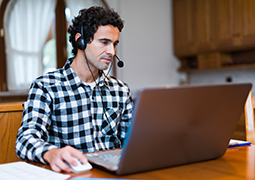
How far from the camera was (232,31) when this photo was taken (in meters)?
3.77

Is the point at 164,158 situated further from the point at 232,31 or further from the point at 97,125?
the point at 232,31

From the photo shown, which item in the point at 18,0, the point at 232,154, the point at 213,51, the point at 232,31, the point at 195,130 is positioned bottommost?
the point at 232,154

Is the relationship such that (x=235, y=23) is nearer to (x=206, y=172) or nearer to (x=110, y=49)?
(x=110, y=49)

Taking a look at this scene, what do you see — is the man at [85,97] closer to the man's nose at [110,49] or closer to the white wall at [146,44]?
the man's nose at [110,49]

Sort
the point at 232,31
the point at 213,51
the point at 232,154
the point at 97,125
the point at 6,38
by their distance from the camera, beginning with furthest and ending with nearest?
the point at 213,51, the point at 232,31, the point at 6,38, the point at 97,125, the point at 232,154

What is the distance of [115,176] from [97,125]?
557mm

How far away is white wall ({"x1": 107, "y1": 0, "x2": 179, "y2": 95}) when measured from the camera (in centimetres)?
414

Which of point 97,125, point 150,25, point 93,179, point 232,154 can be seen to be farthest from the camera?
point 150,25

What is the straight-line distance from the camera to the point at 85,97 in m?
1.17

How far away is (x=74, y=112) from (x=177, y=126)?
1.96ft

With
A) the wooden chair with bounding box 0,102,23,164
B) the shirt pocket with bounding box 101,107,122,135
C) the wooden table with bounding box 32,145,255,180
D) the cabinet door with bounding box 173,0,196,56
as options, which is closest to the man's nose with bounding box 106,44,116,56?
the shirt pocket with bounding box 101,107,122,135

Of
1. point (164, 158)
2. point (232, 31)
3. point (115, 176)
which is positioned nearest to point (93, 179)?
point (115, 176)

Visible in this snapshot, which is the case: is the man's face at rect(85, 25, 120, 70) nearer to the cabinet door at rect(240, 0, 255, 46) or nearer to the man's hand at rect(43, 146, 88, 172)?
the man's hand at rect(43, 146, 88, 172)

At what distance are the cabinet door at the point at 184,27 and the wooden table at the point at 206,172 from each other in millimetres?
3684
